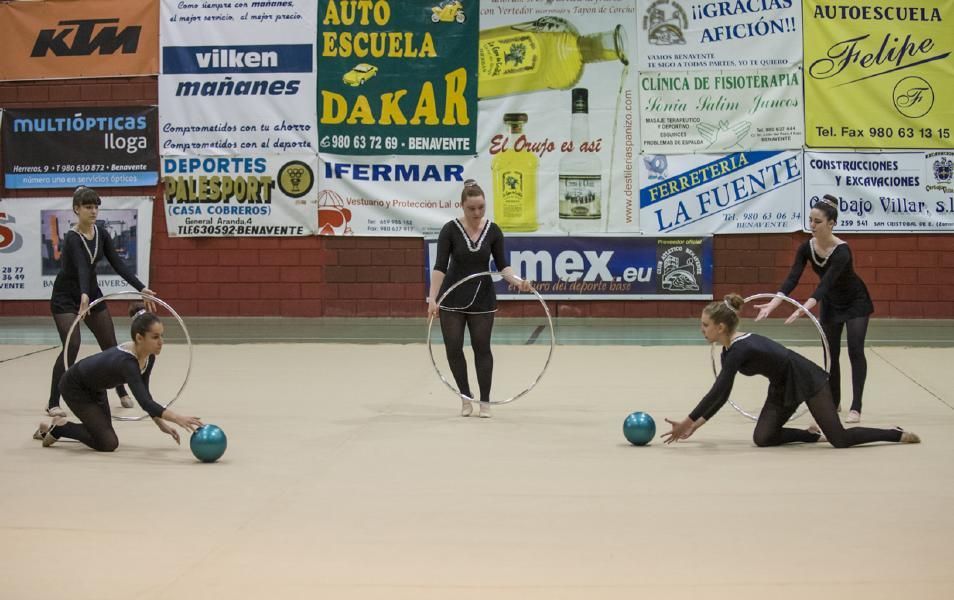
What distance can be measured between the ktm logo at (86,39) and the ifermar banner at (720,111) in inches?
301

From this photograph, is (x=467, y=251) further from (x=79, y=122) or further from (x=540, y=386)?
(x=79, y=122)

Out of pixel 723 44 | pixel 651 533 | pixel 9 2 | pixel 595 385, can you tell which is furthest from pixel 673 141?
pixel 651 533

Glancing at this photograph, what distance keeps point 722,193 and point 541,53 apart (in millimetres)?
3328

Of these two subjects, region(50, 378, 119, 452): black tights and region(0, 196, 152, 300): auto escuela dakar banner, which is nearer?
region(50, 378, 119, 452): black tights

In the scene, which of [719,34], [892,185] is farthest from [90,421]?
[892,185]

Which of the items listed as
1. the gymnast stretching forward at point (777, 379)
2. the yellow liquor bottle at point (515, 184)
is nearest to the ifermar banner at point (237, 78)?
the yellow liquor bottle at point (515, 184)

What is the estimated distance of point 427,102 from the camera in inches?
662

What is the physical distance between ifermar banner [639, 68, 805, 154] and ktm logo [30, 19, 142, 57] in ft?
25.1

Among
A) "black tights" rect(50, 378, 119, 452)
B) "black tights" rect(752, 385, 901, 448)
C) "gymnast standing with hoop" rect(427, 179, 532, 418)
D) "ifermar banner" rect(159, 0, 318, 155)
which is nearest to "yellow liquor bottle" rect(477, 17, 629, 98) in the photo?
"ifermar banner" rect(159, 0, 318, 155)

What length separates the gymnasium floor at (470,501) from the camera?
496cm

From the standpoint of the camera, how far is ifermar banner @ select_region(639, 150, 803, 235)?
16469mm

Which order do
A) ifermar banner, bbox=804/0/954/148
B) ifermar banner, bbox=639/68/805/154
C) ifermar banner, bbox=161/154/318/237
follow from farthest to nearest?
ifermar banner, bbox=161/154/318/237, ifermar banner, bbox=639/68/805/154, ifermar banner, bbox=804/0/954/148

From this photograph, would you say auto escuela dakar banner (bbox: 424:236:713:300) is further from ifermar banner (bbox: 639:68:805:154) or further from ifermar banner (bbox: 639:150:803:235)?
ifermar banner (bbox: 639:68:805:154)

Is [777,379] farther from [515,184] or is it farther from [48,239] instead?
[48,239]
